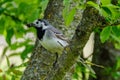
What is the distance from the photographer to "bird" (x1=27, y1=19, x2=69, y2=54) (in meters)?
2.57

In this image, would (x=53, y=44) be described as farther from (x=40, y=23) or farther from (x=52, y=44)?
(x=40, y=23)

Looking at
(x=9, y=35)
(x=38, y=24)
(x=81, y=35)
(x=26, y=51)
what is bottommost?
(x=26, y=51)

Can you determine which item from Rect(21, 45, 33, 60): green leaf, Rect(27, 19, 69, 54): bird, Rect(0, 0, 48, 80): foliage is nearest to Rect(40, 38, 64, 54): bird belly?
Rect(27, 19, 69, 54): bird

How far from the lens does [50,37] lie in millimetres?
2758

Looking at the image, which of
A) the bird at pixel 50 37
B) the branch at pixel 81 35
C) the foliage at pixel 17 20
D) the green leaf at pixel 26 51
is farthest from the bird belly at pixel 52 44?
the branch at pixel 81 35

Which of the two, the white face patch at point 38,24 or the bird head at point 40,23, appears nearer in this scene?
the bird head at point 40,23

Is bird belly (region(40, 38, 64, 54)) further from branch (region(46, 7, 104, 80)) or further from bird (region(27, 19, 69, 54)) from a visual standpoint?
branch (region(46, 7, 104, 80))

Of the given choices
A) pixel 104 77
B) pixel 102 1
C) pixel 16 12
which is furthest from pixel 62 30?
pixel 104 77

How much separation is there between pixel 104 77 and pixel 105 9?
2161 millimetres

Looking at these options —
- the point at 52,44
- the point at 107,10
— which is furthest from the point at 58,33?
the point at 107,10

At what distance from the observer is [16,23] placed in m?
3.27

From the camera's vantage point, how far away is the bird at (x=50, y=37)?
2.57 metres

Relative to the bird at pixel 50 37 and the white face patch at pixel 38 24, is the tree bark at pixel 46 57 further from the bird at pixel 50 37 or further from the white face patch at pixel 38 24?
the white face patch at pixel 38 24

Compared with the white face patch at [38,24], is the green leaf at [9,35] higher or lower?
lower
